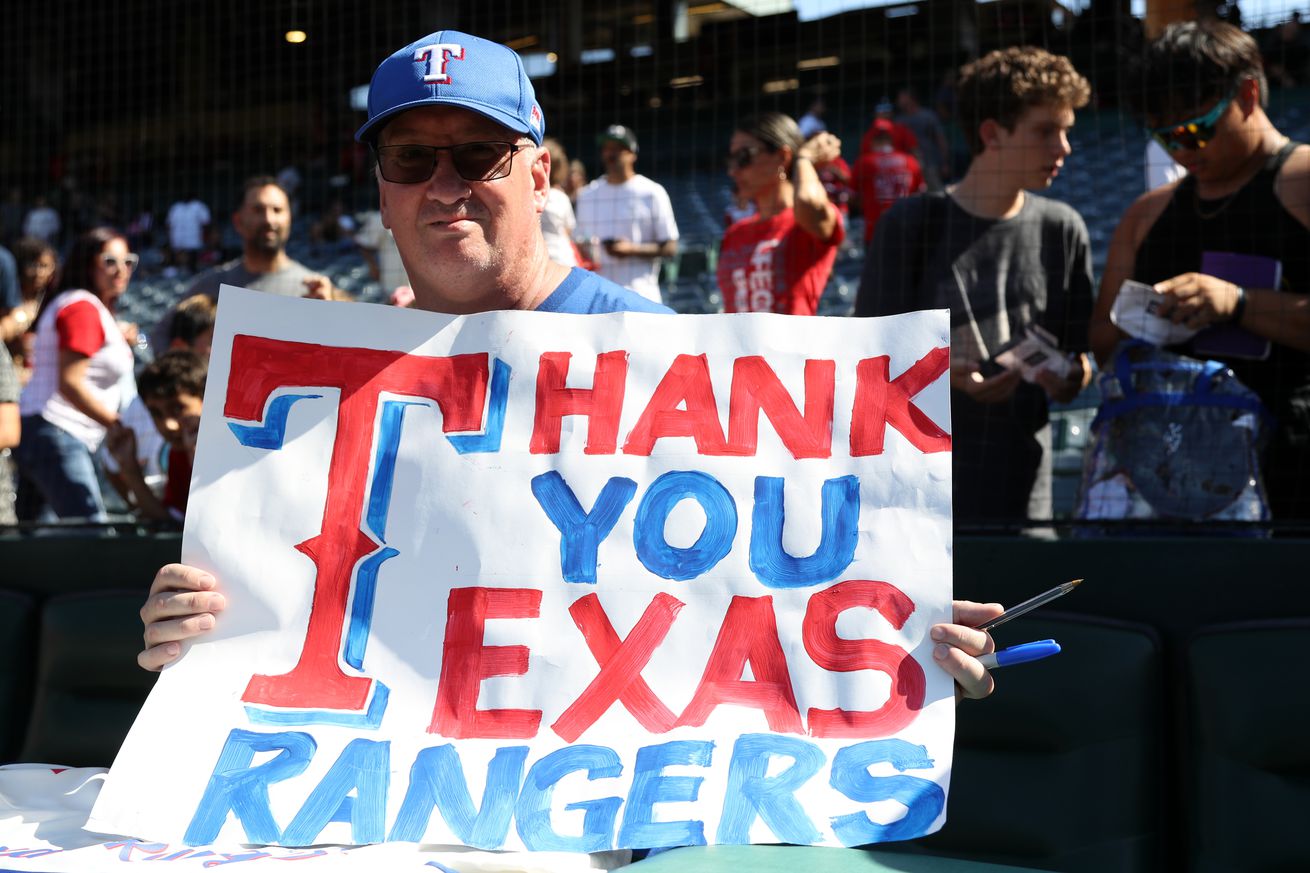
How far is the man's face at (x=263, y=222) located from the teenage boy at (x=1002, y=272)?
222 centimetres

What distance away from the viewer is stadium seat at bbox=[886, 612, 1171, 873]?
2135mm

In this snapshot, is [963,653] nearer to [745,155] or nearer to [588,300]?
[588,300]

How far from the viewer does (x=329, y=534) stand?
66.6 inches

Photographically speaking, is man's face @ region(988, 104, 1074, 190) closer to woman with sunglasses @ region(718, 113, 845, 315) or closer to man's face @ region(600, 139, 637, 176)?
woman with sunglasses @ region(718, 113, 845, 315)

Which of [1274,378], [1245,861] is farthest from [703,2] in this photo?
[1245,861]

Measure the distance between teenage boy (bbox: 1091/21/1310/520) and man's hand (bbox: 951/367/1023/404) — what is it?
0.24m

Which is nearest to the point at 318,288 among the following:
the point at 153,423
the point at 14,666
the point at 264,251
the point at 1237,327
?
the point at 264,251

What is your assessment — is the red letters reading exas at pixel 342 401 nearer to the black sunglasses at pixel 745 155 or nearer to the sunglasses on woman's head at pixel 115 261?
the black sunglasses at pixel 745 155

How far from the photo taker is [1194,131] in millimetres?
2922

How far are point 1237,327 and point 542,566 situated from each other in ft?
6.03

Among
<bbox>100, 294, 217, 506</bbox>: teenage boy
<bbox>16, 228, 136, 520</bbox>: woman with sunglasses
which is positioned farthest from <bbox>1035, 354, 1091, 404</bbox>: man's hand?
<bbox>16, 228, 136, 520</bbox>: woman with sunglasses

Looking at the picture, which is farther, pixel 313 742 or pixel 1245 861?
pixel 1245 861

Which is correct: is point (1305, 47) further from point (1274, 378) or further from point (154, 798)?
point (154, 798)

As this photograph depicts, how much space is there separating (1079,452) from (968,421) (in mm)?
1225
